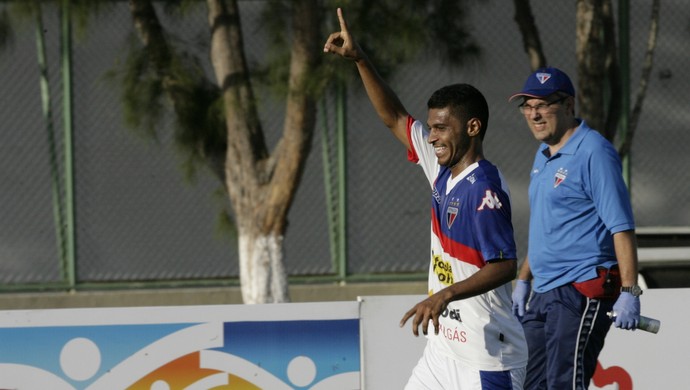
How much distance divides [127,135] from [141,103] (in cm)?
95

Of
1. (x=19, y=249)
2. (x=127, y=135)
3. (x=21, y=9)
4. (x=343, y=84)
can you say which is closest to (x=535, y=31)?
(x=343, y=84)

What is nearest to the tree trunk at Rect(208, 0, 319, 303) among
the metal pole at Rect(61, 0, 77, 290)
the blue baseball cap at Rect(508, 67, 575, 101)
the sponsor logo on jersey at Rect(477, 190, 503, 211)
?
the metal pole at Rect(61, 0, 77, 290)

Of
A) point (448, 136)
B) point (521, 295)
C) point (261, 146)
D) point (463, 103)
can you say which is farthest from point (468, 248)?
point (261, 146)

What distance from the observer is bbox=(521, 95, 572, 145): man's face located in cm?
486

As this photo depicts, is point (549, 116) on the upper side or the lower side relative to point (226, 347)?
upper

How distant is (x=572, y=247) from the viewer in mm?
4730

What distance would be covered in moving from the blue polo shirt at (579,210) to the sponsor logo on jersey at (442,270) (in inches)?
31.2

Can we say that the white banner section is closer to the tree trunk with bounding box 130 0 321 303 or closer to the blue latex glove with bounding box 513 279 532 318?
the blue latex glove with bounding box 513 279 532 318

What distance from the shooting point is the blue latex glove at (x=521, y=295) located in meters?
5.28

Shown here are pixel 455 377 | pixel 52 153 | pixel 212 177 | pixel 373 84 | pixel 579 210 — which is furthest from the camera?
pixel 52 153

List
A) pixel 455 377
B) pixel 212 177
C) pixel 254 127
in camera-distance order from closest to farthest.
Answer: pixel 455 377 → pixel 254 127 → pixel 212 177

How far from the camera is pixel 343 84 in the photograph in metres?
9.19

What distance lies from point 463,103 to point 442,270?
64cm

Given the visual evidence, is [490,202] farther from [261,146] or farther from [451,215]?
[261,146]
